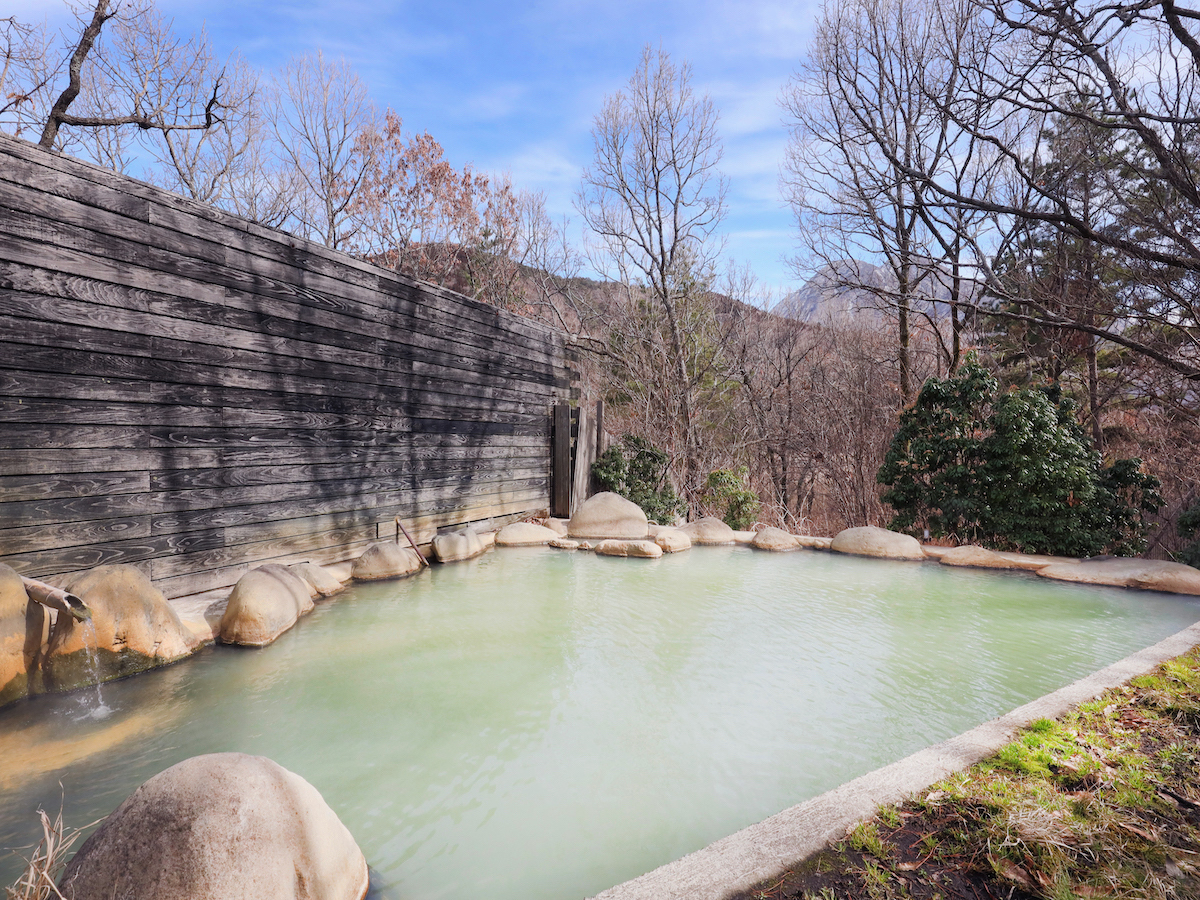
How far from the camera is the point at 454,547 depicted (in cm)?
634

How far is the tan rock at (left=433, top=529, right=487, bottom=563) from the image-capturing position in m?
6.27

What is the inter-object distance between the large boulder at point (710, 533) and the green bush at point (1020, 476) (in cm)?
255

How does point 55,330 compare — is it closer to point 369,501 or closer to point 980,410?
point 369,501

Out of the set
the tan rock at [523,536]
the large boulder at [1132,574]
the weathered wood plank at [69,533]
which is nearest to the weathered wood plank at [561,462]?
the tan rock at [523,536]

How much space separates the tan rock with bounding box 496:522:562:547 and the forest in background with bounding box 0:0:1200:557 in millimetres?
2772

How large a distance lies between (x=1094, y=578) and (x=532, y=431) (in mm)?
6562

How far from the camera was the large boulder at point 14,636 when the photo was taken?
2867 millimetres

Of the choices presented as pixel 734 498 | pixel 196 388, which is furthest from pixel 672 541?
pixel 196 388

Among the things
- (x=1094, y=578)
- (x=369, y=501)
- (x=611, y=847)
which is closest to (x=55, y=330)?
(x=369, y=501)

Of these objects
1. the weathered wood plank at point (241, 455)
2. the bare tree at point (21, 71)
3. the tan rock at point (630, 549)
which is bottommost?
the tan rock at point (630, 549)

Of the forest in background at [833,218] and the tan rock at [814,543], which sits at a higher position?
the forest in background at [833,218]

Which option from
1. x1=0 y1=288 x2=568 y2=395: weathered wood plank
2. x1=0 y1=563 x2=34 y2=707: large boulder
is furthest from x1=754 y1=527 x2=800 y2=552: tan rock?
x1=0 y1=563 x2=34 y2=707: large boulder

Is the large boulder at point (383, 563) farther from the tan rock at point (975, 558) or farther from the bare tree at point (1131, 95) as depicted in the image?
the bare tree at point (1131, 95)

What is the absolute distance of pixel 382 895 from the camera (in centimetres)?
177
